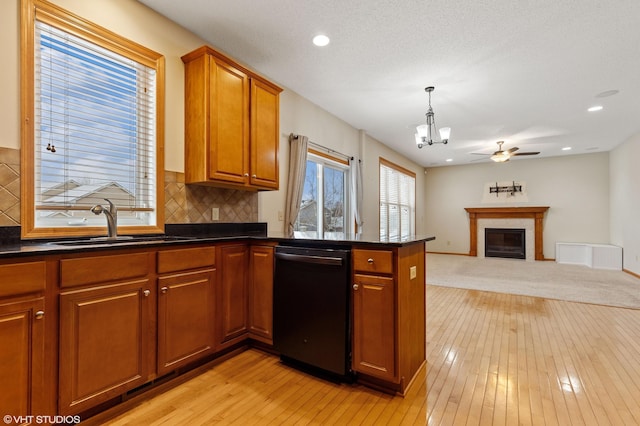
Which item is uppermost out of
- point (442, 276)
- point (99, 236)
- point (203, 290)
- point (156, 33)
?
point (156, 33)

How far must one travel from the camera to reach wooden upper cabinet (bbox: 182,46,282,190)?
8.38 feet

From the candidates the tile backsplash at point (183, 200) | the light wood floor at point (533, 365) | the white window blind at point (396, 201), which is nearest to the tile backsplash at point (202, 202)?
the tile backsplash at point (183, 200)

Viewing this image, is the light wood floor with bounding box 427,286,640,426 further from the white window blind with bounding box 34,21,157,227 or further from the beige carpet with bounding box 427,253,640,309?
the white window blind with bounding box 34,21,157,227

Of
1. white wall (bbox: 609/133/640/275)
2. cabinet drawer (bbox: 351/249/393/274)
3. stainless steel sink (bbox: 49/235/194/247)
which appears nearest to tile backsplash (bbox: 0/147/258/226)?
stainless steel sink (bbox: 49/235/194/247)

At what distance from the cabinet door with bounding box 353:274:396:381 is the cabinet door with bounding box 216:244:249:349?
1.01 m

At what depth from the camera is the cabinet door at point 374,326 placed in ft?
6.27

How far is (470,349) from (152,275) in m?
2.65

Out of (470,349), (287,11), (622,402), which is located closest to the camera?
(622,402)

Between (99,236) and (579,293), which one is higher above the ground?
(99,236)

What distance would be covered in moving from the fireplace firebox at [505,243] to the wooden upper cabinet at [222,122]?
8149 millimetres

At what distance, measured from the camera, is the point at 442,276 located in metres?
6.02

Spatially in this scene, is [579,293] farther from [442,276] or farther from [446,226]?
[446,226]

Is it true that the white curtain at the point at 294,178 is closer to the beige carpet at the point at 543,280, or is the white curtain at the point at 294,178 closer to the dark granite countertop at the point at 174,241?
the dark granite countertop at the point at 174,241

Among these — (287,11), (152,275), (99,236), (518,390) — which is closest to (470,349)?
(518,390)
